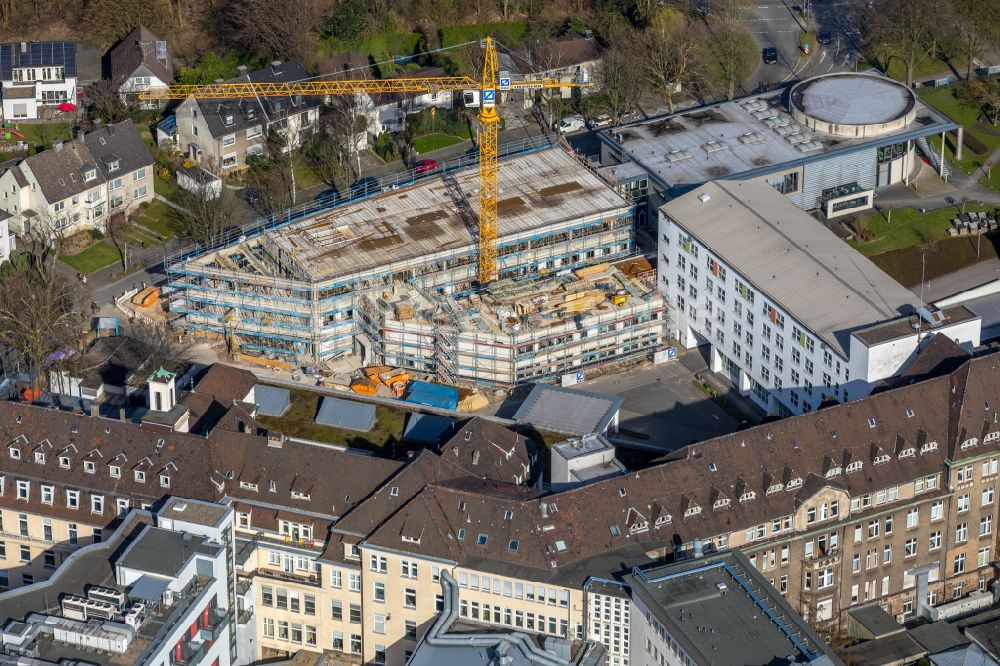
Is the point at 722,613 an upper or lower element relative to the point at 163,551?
lower

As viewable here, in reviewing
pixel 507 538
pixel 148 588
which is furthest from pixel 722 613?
pixel 148 588

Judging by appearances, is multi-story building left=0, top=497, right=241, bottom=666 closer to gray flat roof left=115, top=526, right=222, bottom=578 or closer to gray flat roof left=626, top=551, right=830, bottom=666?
gray flat roof left=115, top=526, right=222, bottom=578

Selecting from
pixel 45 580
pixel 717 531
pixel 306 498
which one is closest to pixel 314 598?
pixel 306 498

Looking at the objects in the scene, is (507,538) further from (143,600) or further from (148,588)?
(143,600)

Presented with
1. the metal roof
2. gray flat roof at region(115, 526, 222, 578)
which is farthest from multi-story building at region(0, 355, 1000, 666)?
the metal roof

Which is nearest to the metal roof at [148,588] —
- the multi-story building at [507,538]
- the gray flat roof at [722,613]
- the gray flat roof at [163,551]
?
the gray flat roof at [163,551]

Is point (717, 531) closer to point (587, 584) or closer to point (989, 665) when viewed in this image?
point (587, 584)
